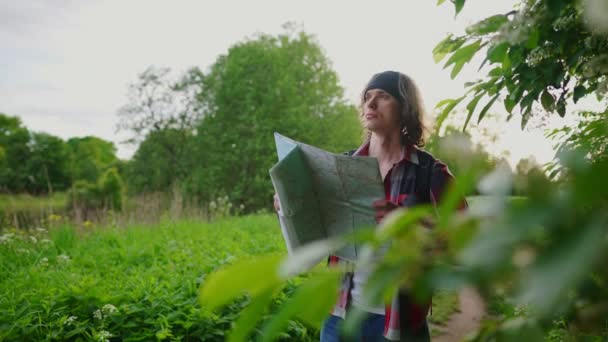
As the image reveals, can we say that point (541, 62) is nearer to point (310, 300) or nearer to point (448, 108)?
point (448, 108)

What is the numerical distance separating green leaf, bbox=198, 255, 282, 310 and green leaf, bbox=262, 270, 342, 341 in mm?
25

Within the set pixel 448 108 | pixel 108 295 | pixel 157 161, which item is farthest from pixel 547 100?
pixel 157 161

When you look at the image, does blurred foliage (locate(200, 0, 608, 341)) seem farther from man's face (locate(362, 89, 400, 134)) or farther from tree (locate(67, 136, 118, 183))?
tree (locate(67, 136, 118, 183))

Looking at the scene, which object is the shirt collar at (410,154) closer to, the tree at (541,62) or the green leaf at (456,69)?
the tree at (541,62)

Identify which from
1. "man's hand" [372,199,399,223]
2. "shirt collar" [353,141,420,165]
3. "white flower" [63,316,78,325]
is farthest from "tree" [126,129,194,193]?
"man's hand" [372,199,399,223]

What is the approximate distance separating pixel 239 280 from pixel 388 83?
1.91m

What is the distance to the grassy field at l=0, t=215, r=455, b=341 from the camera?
271 centimetres

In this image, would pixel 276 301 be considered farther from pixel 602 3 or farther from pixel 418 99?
pixel 602 3

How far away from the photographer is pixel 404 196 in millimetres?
1923

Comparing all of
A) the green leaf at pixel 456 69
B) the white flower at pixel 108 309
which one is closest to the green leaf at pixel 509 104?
the green leaf at pixel 456 69

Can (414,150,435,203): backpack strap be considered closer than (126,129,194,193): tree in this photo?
Yes

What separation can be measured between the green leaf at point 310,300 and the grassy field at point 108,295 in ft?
8.13

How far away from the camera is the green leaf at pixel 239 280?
1.06ft

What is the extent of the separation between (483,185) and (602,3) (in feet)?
0.72
